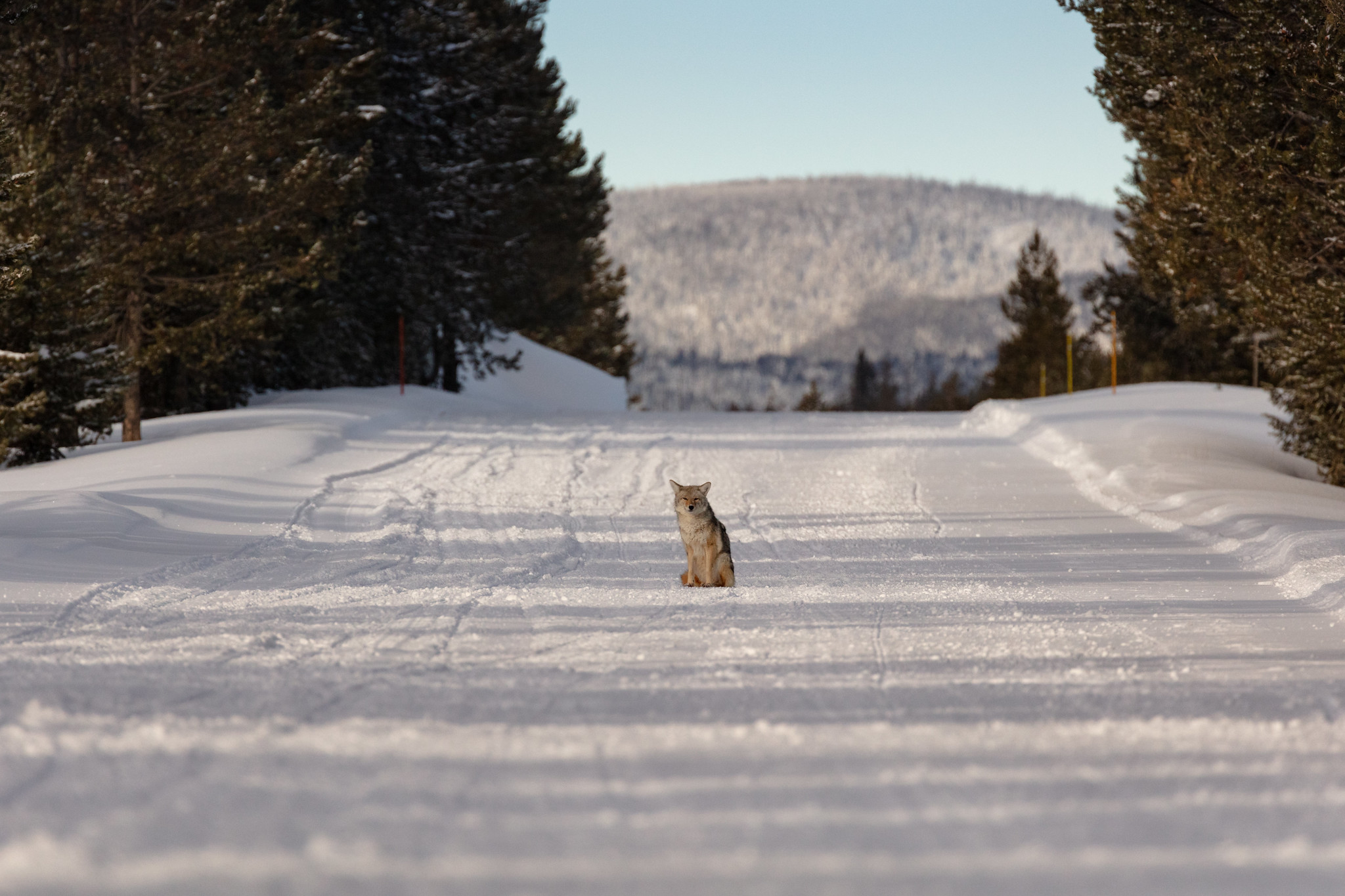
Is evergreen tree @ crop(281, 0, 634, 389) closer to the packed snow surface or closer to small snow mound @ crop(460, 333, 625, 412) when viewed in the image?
small snow mound @ crop(460, 333, 625, 412)

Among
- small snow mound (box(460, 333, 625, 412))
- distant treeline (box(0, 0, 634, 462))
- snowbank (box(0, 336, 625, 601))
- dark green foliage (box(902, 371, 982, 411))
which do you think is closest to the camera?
snowbank (box(0, 336, 625, 601))

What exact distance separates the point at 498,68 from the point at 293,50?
9014mm

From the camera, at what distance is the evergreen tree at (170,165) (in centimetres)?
1814

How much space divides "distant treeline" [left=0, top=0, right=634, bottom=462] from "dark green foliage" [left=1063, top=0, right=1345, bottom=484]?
509 inches

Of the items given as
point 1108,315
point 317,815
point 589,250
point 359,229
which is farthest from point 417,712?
point 589,250

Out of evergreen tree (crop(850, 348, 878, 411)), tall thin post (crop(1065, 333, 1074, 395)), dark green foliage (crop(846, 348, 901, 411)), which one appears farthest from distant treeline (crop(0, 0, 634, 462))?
evergreen tree (crop(850, 348, 878, 411))

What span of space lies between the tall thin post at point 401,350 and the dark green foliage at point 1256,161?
16.4 metres

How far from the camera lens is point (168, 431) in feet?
64.7

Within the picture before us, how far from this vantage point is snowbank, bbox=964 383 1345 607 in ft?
31.8

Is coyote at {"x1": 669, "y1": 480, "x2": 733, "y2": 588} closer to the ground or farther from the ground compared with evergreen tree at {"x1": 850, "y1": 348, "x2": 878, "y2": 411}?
closer to the ground

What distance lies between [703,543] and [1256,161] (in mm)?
8271

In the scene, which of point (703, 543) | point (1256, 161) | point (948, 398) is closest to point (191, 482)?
point (703, 543)

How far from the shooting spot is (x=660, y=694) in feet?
18.1

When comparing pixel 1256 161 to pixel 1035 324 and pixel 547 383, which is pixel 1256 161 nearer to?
pixel 547 383
